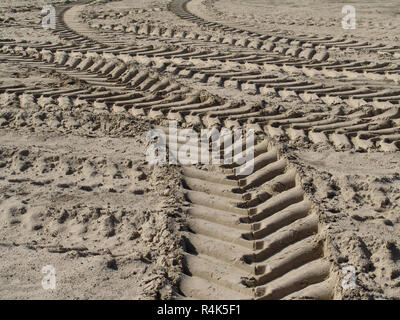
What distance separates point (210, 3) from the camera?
12812mm

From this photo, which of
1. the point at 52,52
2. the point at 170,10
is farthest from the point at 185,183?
Result: the point at 170,10

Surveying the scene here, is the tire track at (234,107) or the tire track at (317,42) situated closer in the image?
the tire track at (234,107)

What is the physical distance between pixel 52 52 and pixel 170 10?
4.60m

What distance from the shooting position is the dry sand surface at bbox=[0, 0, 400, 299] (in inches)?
128

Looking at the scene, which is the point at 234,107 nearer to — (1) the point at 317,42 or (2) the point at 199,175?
(2) the point at 199,175

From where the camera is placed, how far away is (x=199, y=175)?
4.35 meters

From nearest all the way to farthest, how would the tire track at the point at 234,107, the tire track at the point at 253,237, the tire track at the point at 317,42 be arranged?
the tire track at the point at 253,237 < the tire track at the point at 234,107 < the tire track at the point at 317,42

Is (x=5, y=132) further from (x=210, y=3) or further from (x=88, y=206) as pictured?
(x=210, y=3)

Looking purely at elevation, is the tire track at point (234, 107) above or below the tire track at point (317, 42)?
below

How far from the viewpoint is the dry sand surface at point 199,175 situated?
3244 mm

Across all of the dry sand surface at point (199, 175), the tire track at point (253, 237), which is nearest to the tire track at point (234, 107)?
the dry sand surface at point (199, 175)

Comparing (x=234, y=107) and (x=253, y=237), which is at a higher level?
(x=234, y=107)

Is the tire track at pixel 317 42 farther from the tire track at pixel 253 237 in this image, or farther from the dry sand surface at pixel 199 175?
the tire track at pixel 253 237

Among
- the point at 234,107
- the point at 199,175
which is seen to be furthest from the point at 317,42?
the point at 199,175
